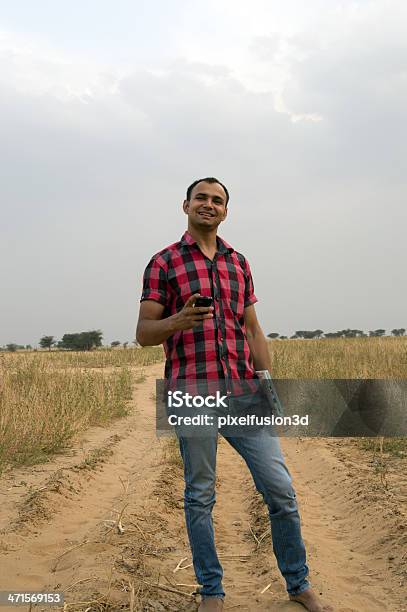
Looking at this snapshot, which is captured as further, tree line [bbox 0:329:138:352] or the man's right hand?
tree line [bbox 0:329:138:352]

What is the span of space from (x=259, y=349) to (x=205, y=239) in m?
0.70

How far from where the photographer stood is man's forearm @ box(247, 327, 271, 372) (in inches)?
122

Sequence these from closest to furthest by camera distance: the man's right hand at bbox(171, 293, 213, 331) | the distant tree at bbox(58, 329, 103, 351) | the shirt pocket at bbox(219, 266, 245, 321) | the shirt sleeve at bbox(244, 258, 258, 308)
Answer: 1. the man's right hand at bbox(171, 293, 213, 331)
2. the shirt pocket at bbox(219, 266, 245, 321)
3. the shirt sleeve at bbox(244, 258, 258, 308)
4. the distant tree at bbox(58, 329, 103, 351)

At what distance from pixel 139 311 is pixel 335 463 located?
4.10m

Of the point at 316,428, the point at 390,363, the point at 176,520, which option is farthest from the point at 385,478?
the point at 390,363

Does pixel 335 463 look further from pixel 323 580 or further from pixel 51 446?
pixel 51 446

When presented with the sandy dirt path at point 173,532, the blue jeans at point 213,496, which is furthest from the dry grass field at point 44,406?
the blue jeans at point 213,496

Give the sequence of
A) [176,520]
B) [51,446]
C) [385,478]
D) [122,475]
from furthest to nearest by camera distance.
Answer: [51,446] → [122,475] → [385,478] → [176,520]

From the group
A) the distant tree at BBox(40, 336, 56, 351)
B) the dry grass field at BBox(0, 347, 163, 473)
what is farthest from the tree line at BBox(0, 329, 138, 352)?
the dry grass field at BBox(0, 347, 163, 473)

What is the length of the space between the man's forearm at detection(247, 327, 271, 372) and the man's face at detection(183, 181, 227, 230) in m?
0.68

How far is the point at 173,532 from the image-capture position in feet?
13.7

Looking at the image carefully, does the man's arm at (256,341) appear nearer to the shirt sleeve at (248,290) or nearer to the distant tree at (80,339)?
the shirt sleeve at (248,290)

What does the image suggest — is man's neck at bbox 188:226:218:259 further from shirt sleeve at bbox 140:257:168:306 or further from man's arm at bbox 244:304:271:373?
man's arm at bbox 244:304:271:373

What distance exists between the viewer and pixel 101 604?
290 centimetres
